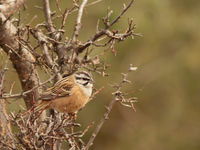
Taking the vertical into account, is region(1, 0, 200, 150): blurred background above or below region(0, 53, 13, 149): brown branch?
below

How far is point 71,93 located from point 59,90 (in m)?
0.39

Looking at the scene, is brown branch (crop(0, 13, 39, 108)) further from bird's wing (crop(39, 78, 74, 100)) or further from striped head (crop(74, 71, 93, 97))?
striped head (crop(74, 71, 93, 97))

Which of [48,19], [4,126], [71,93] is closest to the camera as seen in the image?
[4,126]

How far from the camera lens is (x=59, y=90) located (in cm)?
703

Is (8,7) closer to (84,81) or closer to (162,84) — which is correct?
(84,81)

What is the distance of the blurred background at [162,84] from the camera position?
1452cm

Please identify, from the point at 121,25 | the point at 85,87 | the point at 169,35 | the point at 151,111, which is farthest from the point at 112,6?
the point at 85,87

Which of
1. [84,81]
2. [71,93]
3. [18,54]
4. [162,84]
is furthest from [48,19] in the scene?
[162,84]

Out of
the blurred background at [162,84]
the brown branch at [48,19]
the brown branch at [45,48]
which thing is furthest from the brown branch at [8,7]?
the blurred background at [162,84]

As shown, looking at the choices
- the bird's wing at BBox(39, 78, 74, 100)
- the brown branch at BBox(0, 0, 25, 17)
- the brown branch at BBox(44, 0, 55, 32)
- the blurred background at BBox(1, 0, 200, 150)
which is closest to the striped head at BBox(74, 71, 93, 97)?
the bird's wing at BBox(39, 78, 74, 100)

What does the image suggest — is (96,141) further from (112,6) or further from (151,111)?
(112,6)

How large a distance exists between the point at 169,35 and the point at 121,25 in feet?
9.43

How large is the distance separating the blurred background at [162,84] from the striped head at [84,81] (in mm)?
6766

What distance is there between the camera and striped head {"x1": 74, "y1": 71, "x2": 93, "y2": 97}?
23.8 feet
